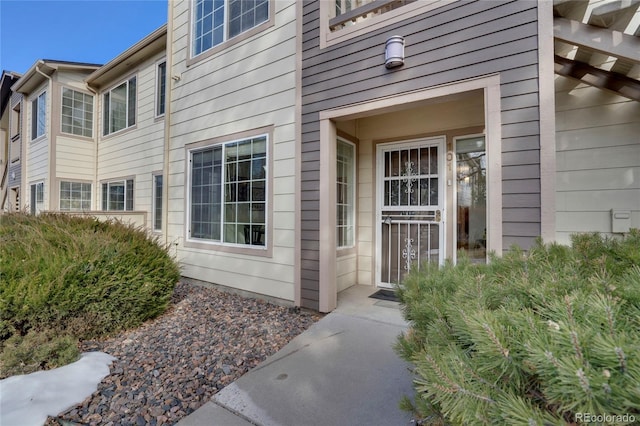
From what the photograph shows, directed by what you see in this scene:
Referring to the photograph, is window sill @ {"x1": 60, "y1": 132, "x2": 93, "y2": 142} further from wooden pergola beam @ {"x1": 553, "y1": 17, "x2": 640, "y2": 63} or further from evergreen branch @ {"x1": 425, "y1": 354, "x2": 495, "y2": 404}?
evergreen branch @ {"x1": 425, "y1": 354, "x2": 495, "y2": 404}

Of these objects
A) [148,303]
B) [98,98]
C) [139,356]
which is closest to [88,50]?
[98,98]

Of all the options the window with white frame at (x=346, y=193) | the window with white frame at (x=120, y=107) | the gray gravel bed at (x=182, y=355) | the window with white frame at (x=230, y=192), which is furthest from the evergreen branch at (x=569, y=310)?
the window with white frame at (x=120, y=107)

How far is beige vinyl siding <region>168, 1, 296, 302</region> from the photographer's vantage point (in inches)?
168

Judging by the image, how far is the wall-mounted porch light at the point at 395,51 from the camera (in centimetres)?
332

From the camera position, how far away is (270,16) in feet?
14.7

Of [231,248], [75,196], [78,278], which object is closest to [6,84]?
[75,196]

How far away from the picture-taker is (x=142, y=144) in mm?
7473

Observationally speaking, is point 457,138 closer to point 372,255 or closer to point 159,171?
point 372,255

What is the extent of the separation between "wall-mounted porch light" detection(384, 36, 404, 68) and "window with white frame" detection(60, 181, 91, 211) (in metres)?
9.51

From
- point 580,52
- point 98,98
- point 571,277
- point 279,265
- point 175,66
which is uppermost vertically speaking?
point 98,98

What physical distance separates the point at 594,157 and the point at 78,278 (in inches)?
209

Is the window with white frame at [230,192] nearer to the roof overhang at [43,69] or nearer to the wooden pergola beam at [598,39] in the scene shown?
the wooden pergola beam at [598,39]

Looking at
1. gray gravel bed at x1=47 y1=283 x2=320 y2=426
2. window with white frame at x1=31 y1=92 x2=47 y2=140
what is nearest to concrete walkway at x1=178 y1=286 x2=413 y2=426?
gray gravel bed at x1=47 y1=283 x2=320 y2=426

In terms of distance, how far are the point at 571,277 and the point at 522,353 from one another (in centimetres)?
60
